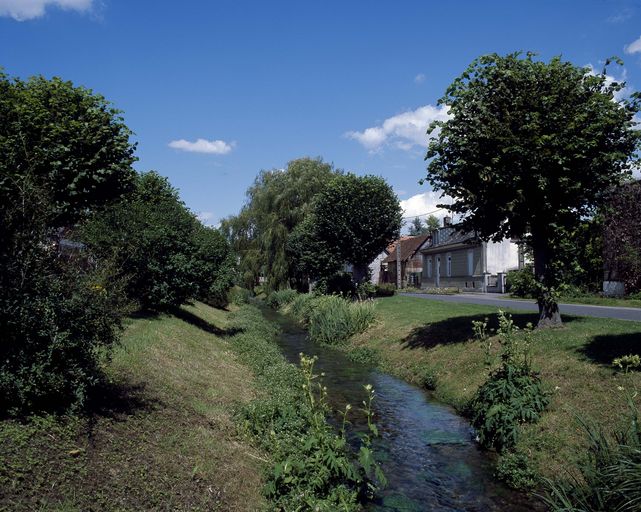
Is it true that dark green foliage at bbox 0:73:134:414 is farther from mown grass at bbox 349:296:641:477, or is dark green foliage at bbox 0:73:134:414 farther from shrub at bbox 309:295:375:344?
shrub at bbox 309:295:375:344

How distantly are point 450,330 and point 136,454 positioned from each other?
47.3 ft

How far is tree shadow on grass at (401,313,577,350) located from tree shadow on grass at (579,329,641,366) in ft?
12.0

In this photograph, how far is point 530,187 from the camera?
15.1m

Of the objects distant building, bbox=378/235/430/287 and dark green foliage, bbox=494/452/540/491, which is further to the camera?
distant building, bbox=378/235/430/287

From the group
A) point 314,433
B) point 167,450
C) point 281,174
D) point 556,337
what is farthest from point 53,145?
point 281,174

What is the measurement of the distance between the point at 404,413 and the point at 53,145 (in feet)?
36.9

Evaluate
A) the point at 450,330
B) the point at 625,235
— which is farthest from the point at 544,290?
the point at 625,235

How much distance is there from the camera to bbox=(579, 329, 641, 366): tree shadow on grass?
1220cm

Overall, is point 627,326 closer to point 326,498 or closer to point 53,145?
point 326,498

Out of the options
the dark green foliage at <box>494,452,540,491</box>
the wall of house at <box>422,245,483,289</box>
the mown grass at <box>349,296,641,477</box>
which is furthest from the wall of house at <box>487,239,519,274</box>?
the dark green foliage at <box>494,452,540,491</box>

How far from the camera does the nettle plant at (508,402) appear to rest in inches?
400

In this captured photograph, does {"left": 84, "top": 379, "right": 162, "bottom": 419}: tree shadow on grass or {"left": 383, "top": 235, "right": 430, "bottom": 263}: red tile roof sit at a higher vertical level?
{"left": 383, "top": 235, "right": 430, "bottom": 263}: red tile roof

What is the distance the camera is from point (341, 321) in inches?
1045

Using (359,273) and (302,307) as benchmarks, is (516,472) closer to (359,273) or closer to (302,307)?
(302,307)
